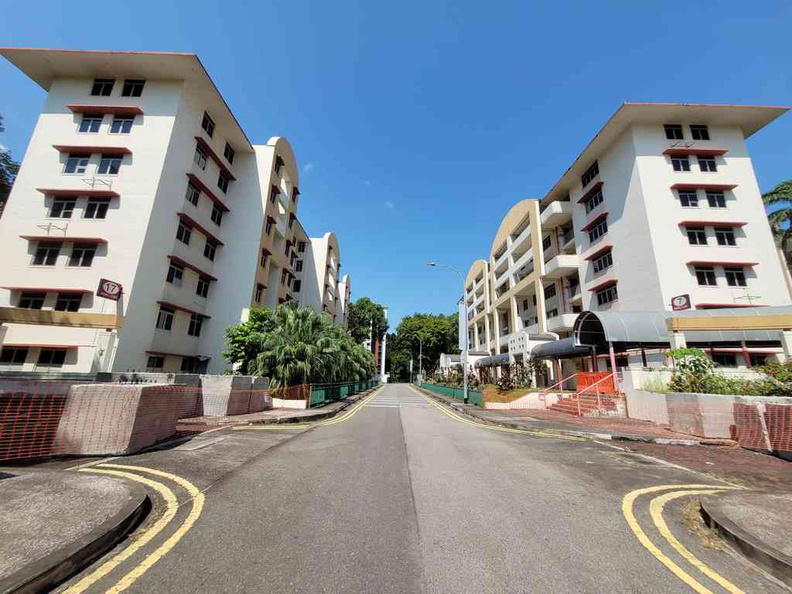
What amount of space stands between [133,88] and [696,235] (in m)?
42.4

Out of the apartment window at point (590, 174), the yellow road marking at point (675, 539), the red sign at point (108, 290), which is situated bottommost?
the yellow road marking at point (675, 539)

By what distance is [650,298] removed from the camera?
23.1 metres

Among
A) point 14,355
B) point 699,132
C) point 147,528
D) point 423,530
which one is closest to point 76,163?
point 14,355

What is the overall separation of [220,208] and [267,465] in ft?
90.5

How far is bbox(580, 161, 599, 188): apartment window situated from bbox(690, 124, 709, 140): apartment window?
6730 millimetres

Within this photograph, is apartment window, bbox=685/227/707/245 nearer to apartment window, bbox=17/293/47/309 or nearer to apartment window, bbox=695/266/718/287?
apartment window, bbox=695/266/718/287

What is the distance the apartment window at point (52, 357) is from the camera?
18664mm

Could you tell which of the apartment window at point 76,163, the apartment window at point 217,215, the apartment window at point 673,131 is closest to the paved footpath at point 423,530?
the apartment window at point 76,163

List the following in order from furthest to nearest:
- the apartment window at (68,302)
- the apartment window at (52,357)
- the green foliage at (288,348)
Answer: the apartment window at (68,302)
the apartment window at (52,357)
the green foliage at (288,348)

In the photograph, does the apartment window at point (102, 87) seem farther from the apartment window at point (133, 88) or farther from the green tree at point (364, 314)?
the green tree at point (364, 314)

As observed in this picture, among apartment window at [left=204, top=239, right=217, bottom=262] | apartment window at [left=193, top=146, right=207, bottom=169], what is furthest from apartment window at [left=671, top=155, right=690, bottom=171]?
apartment window at [left=204, top=239, right=217, bottom=262]

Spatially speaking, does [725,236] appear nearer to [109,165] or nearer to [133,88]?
[109,165]

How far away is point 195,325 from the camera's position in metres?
25.9

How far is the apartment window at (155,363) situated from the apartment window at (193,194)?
11.5 m
